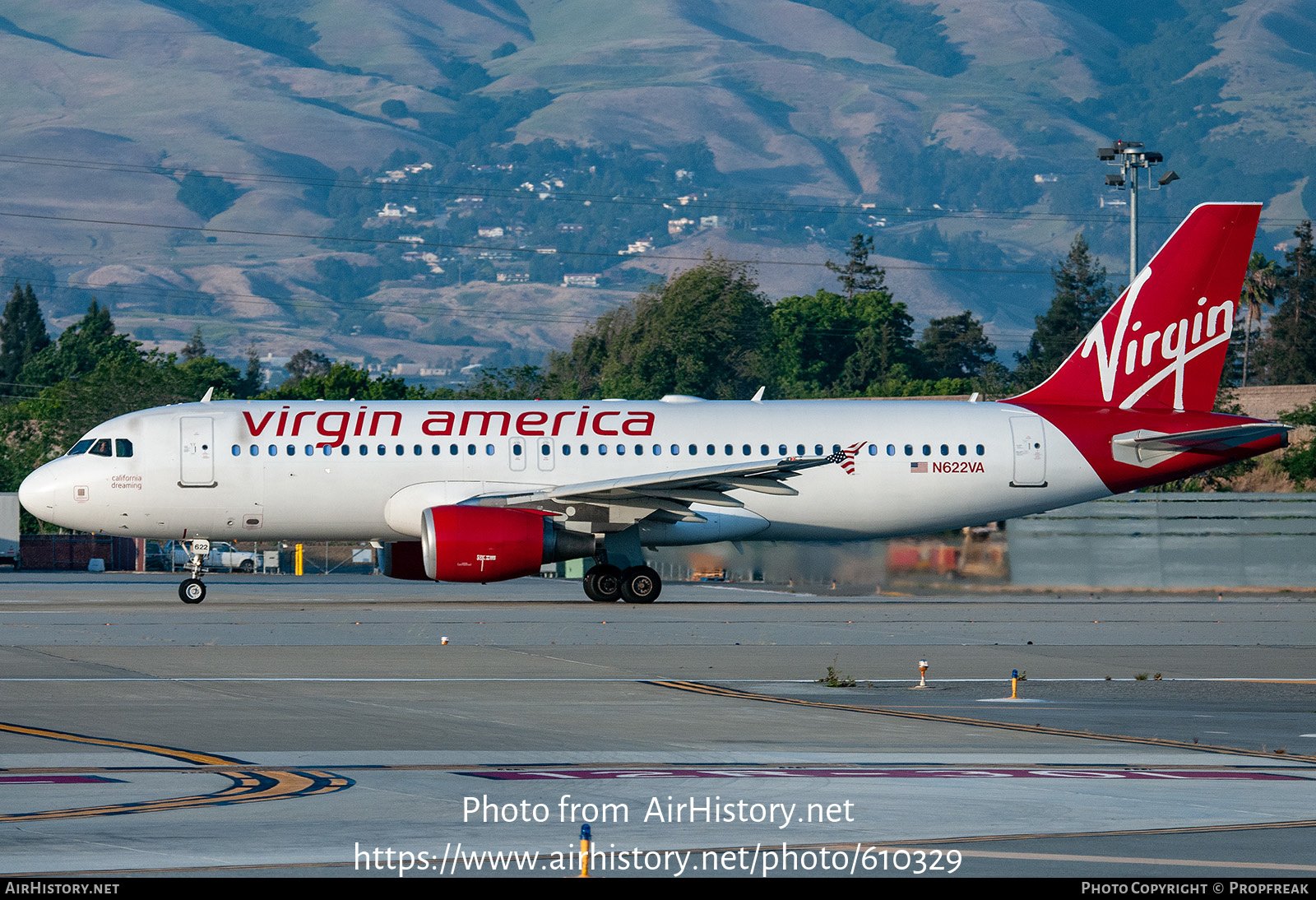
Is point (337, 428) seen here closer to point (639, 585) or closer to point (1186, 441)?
Result: point (639, 585)

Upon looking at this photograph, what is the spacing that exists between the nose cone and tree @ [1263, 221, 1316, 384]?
381 ft

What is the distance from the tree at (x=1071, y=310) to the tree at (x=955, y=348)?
4.73m

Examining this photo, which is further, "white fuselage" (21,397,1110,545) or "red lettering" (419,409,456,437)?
"red lettering" (419,409,456,437)

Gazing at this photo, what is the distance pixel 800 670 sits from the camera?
20766 mm

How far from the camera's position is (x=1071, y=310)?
6540 inches

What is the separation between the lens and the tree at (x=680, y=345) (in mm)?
101688

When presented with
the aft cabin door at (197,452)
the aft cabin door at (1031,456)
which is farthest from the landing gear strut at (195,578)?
the aft cabin door at (1031,456)

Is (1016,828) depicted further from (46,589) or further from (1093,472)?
(46,589)

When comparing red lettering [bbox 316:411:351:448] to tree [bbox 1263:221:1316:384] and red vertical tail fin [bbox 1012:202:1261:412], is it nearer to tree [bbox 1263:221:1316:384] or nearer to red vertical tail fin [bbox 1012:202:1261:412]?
red vertical tail fin [bbox 1012:202:1261:412]

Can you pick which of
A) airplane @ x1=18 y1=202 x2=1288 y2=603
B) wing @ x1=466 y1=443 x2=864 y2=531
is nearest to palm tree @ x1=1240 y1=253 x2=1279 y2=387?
airplane @ x1=18 y1=202 x2=1288 y2=603

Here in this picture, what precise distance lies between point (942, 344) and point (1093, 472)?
438ft

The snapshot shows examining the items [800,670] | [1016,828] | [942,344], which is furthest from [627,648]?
[942,344]
